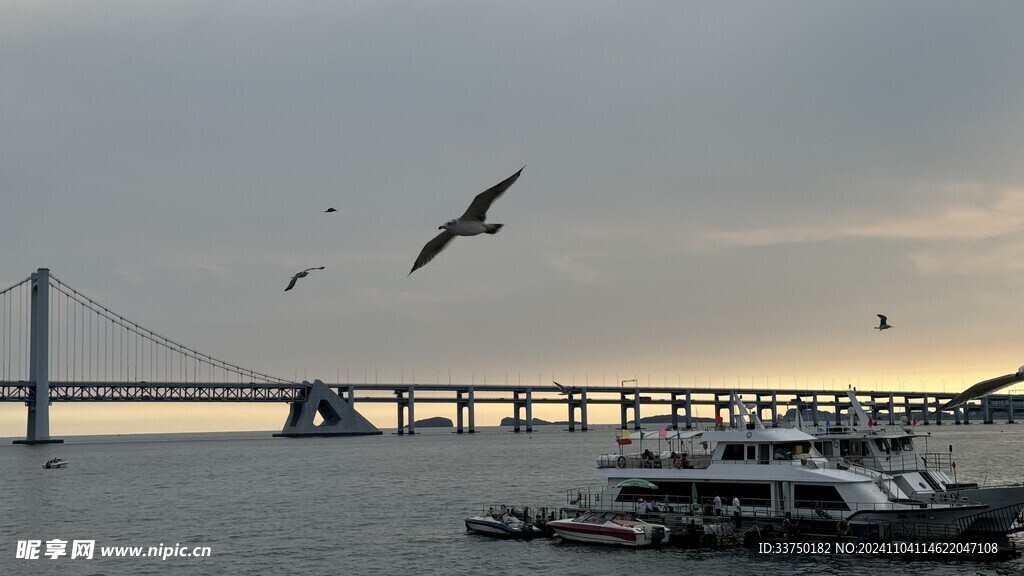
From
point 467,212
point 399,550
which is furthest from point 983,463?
point 467,212

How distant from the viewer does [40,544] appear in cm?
4869

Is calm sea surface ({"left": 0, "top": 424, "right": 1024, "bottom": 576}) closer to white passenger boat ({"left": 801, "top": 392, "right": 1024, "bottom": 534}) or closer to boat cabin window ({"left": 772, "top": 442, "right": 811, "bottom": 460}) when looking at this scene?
white passenger boat ({"left": 801, "top": 392, "right": 1024, "bottom": 534})

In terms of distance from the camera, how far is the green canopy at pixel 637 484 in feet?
136

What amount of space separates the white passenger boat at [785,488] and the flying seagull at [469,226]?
23.8 m

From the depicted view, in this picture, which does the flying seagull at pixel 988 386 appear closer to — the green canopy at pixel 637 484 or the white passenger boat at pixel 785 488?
the white passenger boat at pixel 785 488

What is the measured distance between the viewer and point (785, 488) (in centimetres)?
3862

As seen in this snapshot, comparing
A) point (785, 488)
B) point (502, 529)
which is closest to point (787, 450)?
point (785, 488)

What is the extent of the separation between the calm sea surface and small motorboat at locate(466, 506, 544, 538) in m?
0.64

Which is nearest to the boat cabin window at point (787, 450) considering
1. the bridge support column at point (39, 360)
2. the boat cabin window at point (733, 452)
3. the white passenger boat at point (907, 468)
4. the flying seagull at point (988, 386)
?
the white passenger boat at point (907, 468)

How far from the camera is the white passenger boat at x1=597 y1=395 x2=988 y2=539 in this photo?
36.7m

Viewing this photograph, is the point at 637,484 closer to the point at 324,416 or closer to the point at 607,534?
the point at 607,534

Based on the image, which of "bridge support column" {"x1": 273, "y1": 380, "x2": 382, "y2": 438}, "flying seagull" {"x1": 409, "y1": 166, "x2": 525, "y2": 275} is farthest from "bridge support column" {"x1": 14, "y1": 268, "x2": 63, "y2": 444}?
"flying seagull" {"x1": 409, "y1": 166, "x2": 525, "y2": 275}

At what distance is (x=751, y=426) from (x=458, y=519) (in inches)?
690

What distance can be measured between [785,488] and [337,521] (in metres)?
25.1
